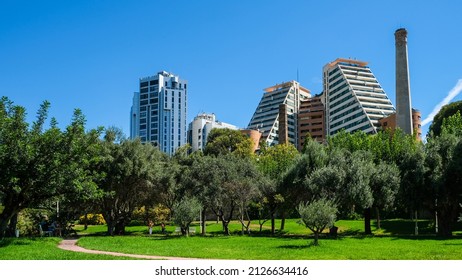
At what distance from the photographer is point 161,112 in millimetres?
154625

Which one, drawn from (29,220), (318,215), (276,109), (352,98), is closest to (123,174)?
(29,220)

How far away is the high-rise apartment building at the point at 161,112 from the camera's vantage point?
13812cm

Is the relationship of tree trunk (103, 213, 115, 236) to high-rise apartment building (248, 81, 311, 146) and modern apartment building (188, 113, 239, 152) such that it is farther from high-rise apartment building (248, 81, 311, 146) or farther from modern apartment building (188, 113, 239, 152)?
high-rise apartment building (248, 81, 311, 146)

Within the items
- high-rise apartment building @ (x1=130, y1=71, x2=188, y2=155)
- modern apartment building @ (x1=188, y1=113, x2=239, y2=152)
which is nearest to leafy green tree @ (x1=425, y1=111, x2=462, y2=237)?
high-rise apartment building @ (x1=130, y1=71, x2=188, y2=155)

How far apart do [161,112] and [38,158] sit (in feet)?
428

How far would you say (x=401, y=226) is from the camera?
41.5 meters

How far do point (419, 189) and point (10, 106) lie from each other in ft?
84.7

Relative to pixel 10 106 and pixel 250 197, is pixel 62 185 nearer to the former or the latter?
pixel 10 106

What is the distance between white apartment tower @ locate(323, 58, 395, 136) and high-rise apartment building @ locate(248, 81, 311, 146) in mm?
16738

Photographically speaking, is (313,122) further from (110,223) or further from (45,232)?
(45,232)
